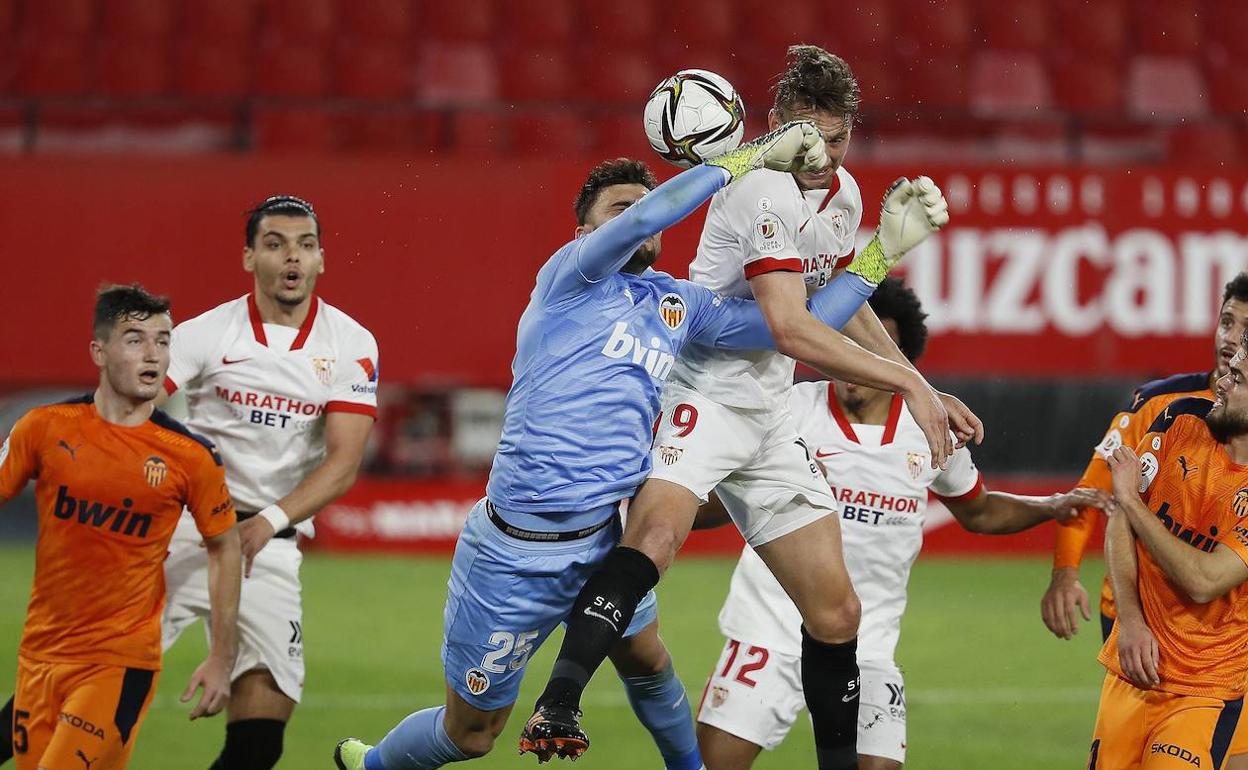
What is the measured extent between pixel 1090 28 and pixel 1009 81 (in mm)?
973

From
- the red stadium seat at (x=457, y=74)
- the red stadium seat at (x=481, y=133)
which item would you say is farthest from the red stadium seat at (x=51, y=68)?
the red stadium seat at (x=481, y=133)

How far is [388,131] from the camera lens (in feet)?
39.9

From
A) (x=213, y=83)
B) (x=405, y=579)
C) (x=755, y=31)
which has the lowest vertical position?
(x=405, y=579)

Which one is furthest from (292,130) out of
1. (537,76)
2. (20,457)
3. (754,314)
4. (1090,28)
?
(754,314)

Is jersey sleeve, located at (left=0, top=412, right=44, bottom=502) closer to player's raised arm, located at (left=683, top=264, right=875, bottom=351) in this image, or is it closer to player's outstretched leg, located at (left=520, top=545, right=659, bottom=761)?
player's outstretched leg, located at (left=520, top=545, right=659, bottom=761)

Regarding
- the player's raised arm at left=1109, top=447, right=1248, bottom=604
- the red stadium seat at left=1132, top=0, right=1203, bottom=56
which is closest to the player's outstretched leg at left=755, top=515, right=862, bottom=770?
the player's raised arm at left=1109, top=447, right=1248, bottom=604

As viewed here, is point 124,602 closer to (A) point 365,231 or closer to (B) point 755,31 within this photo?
(A) point 365,231

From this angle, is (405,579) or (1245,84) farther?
(1245,84)

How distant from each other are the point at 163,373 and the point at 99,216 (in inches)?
285

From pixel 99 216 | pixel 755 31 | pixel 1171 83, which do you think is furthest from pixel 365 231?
pixel 1171 83

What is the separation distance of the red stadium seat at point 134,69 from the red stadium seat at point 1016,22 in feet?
22.0

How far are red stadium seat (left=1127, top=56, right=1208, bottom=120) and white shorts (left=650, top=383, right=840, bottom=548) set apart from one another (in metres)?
9.67

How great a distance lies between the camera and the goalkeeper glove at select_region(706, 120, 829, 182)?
4355 mm

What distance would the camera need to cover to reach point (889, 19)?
13.7m
